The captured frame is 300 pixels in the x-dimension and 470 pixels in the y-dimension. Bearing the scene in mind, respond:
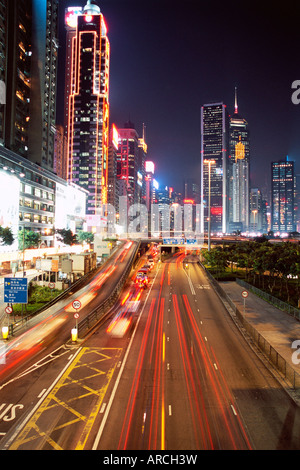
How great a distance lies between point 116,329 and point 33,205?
241 ft

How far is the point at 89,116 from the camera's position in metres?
166

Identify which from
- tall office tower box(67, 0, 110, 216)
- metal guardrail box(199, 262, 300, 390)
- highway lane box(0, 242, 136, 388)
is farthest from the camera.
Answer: tall office tower box(67, 0, 110, 216)

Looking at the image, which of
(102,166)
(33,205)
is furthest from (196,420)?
(102,166)

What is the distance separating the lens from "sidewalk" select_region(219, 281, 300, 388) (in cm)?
2187

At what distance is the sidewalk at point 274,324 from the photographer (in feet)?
71.8

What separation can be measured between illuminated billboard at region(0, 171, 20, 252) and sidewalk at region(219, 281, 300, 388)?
54.2 m

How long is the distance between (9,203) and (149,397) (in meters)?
70.2

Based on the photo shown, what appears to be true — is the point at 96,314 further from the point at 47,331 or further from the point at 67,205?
the point at 67,205

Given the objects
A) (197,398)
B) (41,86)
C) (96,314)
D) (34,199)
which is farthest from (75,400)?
(41,86)

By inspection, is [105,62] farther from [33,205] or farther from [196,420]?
[196,420]

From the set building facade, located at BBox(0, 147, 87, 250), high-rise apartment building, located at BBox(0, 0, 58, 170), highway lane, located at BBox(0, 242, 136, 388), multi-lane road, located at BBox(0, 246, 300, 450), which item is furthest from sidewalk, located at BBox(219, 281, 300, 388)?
high-rise apartment building, located at BBox(0, 0, 58, 170)

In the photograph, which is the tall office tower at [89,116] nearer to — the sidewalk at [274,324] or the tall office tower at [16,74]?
the tall office tower at [16,74]

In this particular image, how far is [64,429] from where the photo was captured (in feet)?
39.3

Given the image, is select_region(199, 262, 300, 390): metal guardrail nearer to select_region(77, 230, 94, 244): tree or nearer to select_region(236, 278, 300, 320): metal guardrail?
select_region(236, 278, 300, 320): metal guardrail
